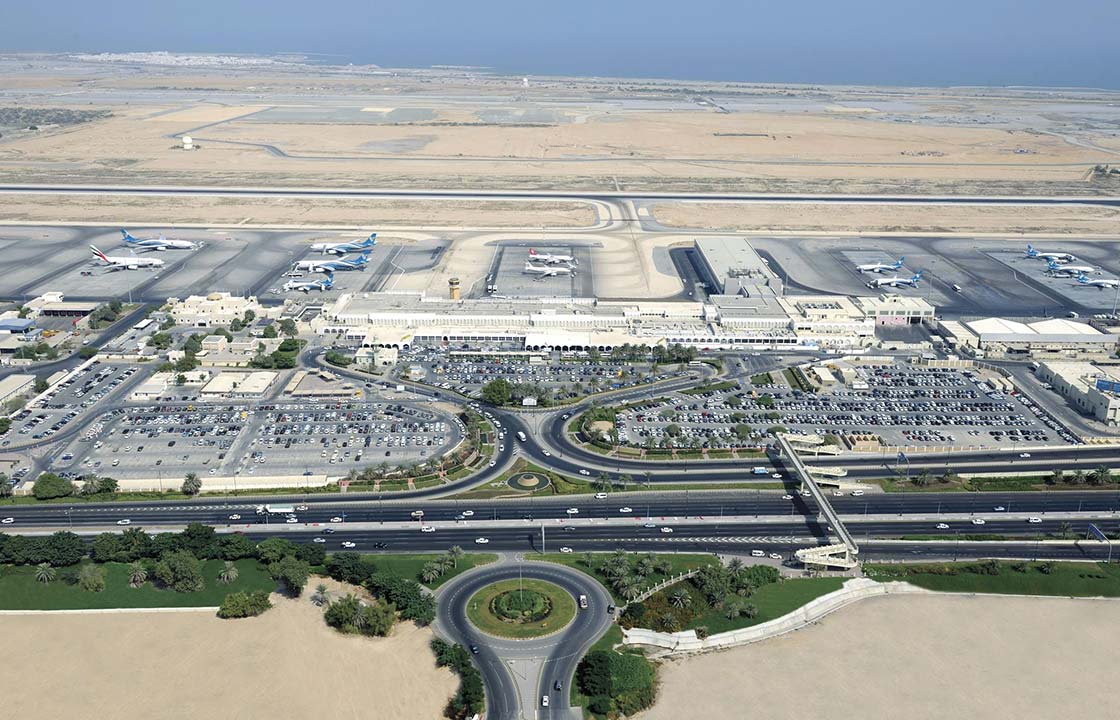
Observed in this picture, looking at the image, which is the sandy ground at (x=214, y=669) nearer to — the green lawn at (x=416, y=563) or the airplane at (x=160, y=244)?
the green lawn at (x=416, y=563)

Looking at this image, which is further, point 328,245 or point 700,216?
point 700,216

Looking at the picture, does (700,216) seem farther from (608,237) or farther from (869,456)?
(869,456)

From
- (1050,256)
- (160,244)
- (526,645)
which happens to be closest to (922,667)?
(526,645)

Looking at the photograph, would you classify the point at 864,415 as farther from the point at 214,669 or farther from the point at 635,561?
the point at 214,669

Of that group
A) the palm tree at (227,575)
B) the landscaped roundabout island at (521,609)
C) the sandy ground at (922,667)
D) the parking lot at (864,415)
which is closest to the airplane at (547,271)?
the parking lot at (864,415)

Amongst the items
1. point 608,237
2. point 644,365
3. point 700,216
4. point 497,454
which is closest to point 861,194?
point 700,216

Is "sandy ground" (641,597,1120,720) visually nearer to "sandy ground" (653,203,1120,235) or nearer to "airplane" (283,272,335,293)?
"airplane" (283,272,335,293)

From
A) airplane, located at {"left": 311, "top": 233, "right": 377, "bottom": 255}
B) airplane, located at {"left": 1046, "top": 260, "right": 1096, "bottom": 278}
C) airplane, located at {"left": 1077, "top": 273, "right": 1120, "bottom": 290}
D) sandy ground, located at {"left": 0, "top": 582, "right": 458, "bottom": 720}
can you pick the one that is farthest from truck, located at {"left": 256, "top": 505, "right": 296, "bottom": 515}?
airplane, located at {"left": 1046, "top": 260, "right": 1096, "bottom": 278}
